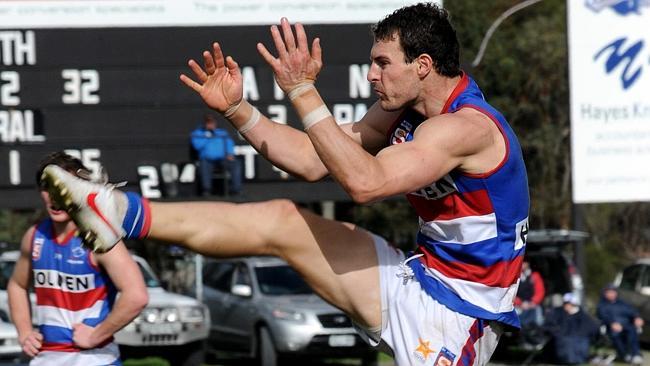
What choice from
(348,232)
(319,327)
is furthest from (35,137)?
(348,232)

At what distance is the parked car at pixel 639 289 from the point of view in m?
22.8

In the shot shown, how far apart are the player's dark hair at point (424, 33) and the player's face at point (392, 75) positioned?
31mm

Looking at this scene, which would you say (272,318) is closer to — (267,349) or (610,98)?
(267,349)

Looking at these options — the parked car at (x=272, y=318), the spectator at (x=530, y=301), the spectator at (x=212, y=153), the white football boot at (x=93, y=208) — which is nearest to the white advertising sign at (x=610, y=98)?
the spectator at (x=530, y=301)

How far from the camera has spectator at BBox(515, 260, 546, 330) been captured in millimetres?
20156

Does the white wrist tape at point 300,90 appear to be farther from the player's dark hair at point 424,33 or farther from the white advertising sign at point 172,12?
the white advertising sign at point 172,12

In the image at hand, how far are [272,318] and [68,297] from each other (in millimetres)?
10839

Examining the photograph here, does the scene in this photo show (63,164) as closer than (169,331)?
Yes

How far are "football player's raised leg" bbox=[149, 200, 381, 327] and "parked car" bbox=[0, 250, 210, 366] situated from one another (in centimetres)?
1048

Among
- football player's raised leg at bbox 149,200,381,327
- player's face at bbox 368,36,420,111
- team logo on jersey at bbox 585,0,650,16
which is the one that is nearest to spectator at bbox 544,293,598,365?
team logo on jersey at bbox 585,0,650,16

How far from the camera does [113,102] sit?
14609 millimetres

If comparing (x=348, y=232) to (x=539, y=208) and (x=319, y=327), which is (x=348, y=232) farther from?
(x=539, y=208)

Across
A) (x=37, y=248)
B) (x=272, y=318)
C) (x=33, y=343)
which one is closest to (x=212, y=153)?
(x=272, y=318)

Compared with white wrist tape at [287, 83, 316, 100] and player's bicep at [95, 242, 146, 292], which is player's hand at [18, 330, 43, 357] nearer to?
player's bicep at [95, 242, 146, 292]
